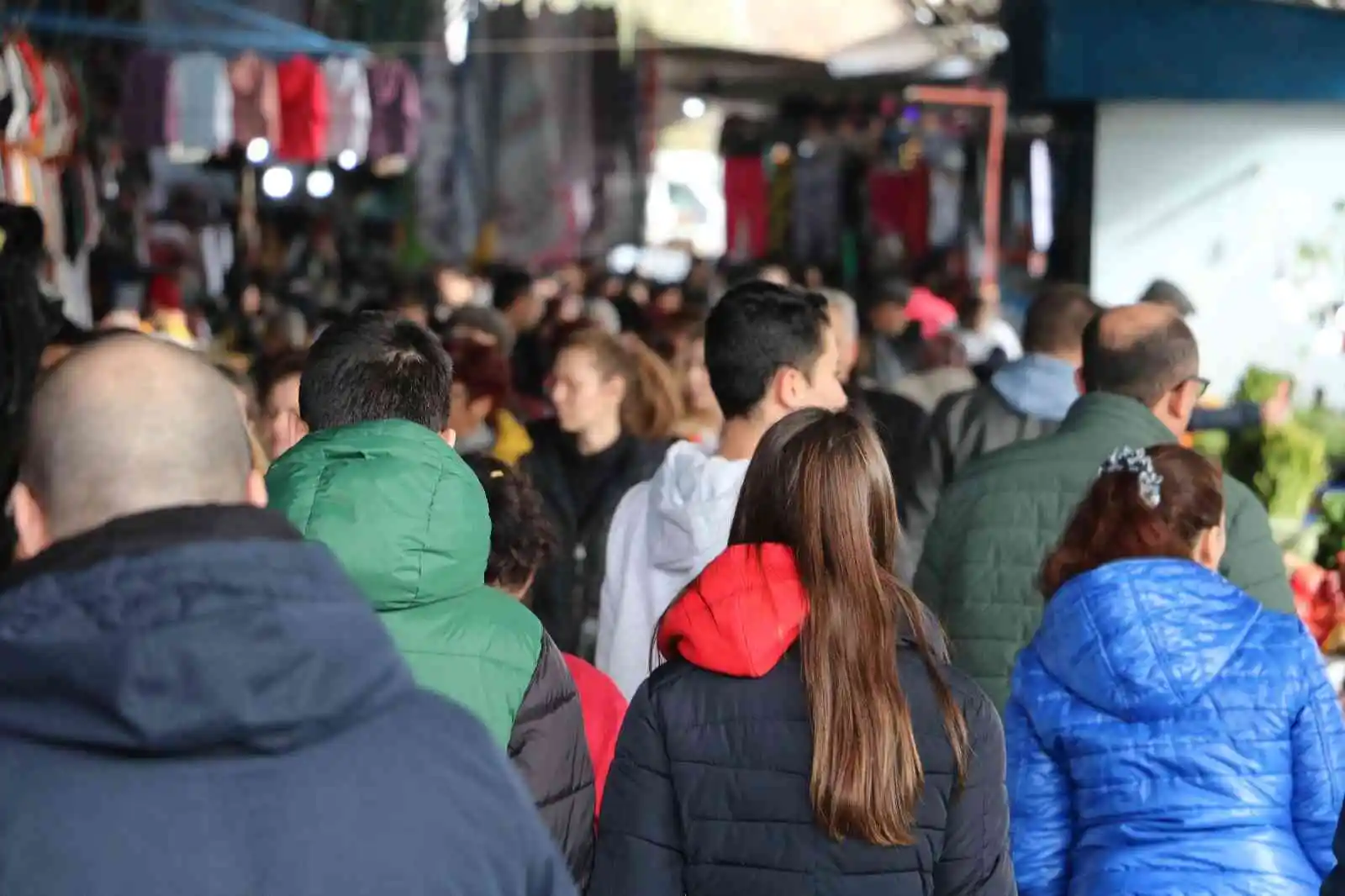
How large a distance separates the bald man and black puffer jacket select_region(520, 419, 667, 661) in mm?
4149

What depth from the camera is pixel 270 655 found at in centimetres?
185

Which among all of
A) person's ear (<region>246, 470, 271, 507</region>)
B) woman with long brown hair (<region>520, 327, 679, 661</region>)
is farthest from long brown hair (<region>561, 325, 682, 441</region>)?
person's ear (<region>246, 470, 271, 507</region>)

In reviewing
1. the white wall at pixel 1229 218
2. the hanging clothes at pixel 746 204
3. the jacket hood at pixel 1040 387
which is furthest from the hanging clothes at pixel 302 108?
the jacket hood at pixel 1040 387

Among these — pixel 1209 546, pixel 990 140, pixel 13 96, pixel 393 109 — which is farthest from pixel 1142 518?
pixel 990 140

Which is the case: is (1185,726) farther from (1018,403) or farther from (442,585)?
(1018,403)

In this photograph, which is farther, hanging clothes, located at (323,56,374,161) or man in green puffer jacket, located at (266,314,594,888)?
hanging clothes, located at (323,56,374,161)

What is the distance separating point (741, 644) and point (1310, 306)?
6733 millimetres

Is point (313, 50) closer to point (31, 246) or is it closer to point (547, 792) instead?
point (31, 246)

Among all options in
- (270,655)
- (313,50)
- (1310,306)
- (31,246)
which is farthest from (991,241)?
(270,655)

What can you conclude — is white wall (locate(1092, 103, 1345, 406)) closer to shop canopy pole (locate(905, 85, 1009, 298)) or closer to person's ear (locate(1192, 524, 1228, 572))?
person's ear (locate(1192, 524, 1228, 572))

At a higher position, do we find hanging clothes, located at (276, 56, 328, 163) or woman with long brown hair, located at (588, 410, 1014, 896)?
hanging clothes, located at (276, 56, 328, 163)

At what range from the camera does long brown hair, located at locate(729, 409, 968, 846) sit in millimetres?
2959

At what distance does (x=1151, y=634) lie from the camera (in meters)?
3.54

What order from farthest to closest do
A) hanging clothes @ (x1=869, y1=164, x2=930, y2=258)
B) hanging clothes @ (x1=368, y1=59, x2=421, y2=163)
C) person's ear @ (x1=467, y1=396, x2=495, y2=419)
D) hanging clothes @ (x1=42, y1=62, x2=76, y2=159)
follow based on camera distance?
hanging clothes @ (x1=869, y1=164, x2=930, y2=258) < hanging clothes @ (x1=368, y1=59, x2=421, y2=163) < hanging clothes @ (x1=42, y1=62, x2=76, y2=159) < person's ear @ (x1=467, y1=396, x2=495, y2=419)
